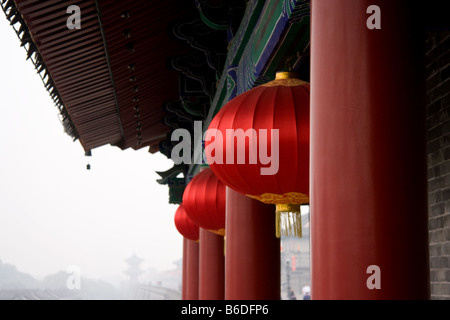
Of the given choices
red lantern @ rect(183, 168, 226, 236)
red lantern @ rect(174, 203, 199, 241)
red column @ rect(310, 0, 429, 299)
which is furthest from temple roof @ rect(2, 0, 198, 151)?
red column @ rect(310, 0, 429, 299)

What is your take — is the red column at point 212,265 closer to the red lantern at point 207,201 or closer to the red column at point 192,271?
the red lantern at point 207,201

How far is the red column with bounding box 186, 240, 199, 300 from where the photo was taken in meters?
12.7

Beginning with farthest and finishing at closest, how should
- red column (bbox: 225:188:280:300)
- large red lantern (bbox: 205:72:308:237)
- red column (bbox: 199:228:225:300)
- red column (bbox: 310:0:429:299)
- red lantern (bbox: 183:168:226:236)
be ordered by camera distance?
red column (bbox: 199:228:225:300) < red lantern (bbox: 183:168:226:236) < red column (bbox: 225:188:280:300) < large red lantern (bbox: 205:72:308:237) < red column (bbox: 310:0:429:299)

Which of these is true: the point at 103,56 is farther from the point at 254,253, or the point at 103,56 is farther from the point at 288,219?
the point at 288,219

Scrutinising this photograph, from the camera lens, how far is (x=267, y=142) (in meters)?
3.41

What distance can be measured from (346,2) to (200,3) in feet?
10.6

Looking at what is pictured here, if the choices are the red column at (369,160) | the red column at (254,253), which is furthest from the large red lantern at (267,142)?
the red column at (254,253)

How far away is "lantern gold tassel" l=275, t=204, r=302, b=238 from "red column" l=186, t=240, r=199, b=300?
28.8 feet

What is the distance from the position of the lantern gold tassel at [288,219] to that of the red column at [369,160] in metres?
1.59

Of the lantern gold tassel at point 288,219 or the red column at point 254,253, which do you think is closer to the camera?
the lantern gold tassel at point 288,219

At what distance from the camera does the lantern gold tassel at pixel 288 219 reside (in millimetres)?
3846

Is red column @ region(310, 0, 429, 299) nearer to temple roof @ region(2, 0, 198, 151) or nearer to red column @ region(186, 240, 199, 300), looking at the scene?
temple roof @ region(2, 0, 198, 151)

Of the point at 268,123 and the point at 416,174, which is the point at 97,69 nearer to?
the point at 268,123

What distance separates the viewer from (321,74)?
2.27 metres
